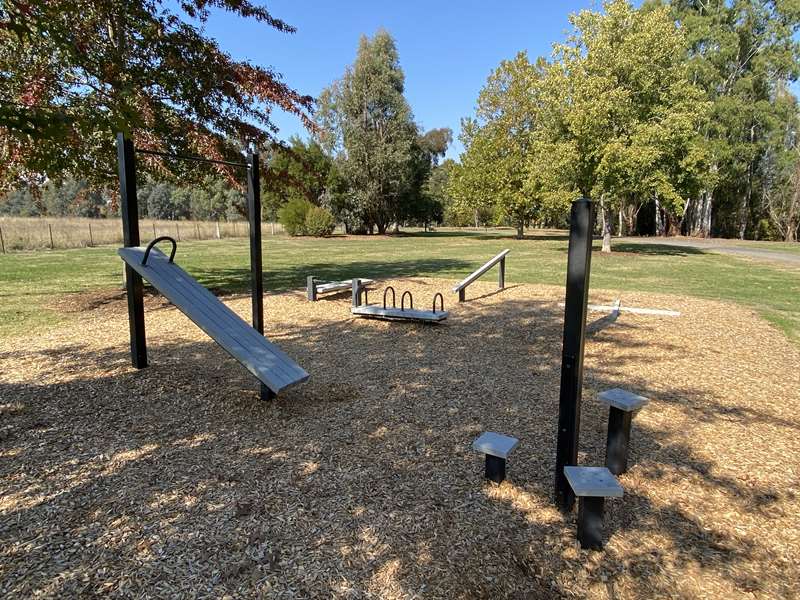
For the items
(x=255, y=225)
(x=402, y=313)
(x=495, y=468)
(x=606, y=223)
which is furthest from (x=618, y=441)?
(x=606, y=223)

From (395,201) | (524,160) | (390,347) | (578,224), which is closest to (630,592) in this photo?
(578,224)

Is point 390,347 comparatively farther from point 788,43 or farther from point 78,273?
point 788,43

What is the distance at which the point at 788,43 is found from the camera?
33.6 m

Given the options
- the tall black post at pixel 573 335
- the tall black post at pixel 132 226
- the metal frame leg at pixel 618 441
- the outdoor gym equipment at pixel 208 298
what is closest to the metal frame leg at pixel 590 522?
the tall black post at pixel 573 335

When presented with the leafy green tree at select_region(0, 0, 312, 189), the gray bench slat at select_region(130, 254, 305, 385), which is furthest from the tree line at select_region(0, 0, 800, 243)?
the gray bench slat at select_region(130, 254, 305, 385)

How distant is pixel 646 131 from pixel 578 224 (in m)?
18.7

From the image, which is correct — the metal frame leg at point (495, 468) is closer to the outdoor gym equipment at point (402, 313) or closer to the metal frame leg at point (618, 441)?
the metal frame leg at point (618, 441)

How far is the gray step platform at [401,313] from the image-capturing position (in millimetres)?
6828

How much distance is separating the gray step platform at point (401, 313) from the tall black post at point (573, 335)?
161 inches

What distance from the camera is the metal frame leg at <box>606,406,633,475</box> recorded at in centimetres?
311

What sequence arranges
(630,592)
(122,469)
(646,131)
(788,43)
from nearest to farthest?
(630,592) → (122,469) → (646,131) → (788,43)

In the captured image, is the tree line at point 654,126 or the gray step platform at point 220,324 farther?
the tree line at point 654,126

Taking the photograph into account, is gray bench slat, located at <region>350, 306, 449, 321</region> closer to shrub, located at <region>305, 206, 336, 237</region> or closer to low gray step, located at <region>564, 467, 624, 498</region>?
low gray step, located at <region>564, 467, 624, 498</region>

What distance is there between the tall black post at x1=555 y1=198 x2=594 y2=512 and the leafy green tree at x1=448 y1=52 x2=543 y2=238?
96.8 ft
